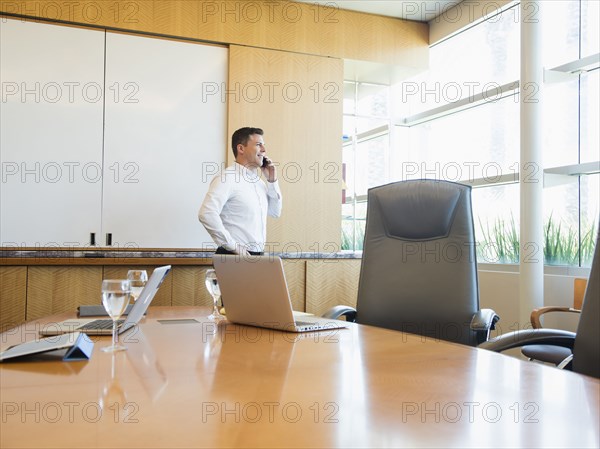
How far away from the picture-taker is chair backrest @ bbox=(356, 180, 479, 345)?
7.55 feet

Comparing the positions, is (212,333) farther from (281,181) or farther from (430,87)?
(430,87)

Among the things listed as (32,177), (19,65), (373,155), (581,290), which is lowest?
(581,290)

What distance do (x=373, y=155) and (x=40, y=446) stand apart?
580 centimetres

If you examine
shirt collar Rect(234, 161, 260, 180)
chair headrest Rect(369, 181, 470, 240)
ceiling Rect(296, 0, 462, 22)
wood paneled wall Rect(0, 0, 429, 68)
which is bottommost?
chair headrest Rect(369, 181, 470, 240)

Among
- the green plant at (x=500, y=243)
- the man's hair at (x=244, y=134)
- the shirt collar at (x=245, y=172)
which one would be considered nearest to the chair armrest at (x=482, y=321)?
the shirt collar at (x=245, y=172)

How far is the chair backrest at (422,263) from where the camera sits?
2303 mm

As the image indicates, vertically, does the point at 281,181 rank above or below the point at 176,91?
below

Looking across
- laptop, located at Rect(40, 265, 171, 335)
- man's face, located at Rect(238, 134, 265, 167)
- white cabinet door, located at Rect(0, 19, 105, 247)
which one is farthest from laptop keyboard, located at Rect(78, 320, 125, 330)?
white cabinet door, located at Rect(0, 19, 105, 247)

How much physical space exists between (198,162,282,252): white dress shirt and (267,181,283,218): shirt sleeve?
0.13 meters

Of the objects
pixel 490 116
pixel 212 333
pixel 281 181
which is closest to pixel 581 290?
pixel 490 116

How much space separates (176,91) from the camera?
16.4ft

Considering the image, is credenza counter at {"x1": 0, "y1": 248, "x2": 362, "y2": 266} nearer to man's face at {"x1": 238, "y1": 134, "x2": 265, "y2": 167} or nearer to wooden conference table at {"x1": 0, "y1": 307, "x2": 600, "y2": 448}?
man's face at {"x1": 238, "y1": 134, "x2": 265, "y2": 167}

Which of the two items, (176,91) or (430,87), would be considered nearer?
(176,91)

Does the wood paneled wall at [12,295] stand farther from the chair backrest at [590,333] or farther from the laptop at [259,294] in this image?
the chair backrest at [590,333]
